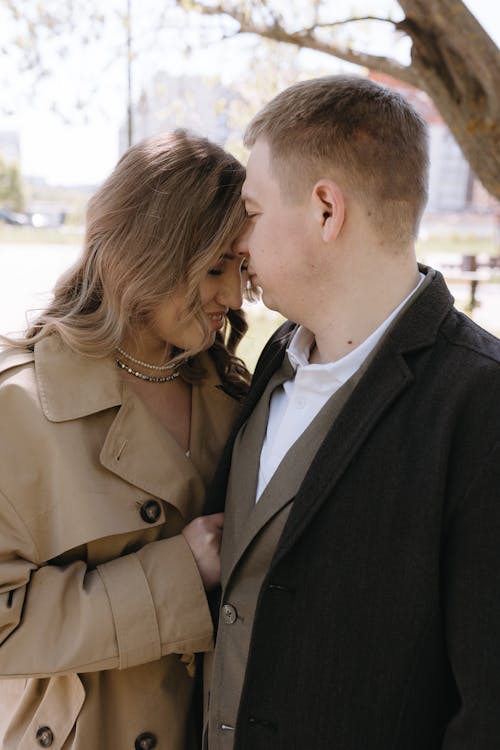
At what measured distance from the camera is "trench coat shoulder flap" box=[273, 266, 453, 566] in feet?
5.33

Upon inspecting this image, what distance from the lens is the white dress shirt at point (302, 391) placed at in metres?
1.79

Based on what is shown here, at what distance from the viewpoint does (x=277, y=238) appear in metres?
1.85

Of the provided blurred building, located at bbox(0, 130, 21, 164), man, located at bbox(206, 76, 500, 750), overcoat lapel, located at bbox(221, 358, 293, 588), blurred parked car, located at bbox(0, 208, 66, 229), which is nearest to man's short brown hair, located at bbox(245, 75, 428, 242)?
man, located at bbox(206, 76, 500, 750)

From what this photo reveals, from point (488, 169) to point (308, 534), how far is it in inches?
142

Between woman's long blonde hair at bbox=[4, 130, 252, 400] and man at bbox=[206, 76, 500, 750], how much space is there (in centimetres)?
26

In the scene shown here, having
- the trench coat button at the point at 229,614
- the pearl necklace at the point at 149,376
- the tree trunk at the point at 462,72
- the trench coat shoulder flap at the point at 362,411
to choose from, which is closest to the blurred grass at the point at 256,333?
the tree trunk at the point at 462,72

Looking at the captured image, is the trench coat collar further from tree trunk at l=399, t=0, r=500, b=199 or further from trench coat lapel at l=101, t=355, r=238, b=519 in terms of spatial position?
tree trunk at l=399, t=0, r=500, b=199

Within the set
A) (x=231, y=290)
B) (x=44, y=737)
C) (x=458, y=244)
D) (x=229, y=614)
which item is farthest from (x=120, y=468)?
(x=458, y=244)

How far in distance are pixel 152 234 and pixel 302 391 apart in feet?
1.97

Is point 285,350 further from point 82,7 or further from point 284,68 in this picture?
point 284,68

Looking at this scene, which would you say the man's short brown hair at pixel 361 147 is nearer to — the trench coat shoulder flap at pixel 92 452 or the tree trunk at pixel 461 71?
the trench coat shoulder flap at pixel 92 452

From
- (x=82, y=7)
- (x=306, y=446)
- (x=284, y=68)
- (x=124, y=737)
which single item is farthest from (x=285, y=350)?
(x=284, y=68)

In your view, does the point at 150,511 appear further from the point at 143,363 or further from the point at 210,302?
the point at 210,302

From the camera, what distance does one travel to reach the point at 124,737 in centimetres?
211
